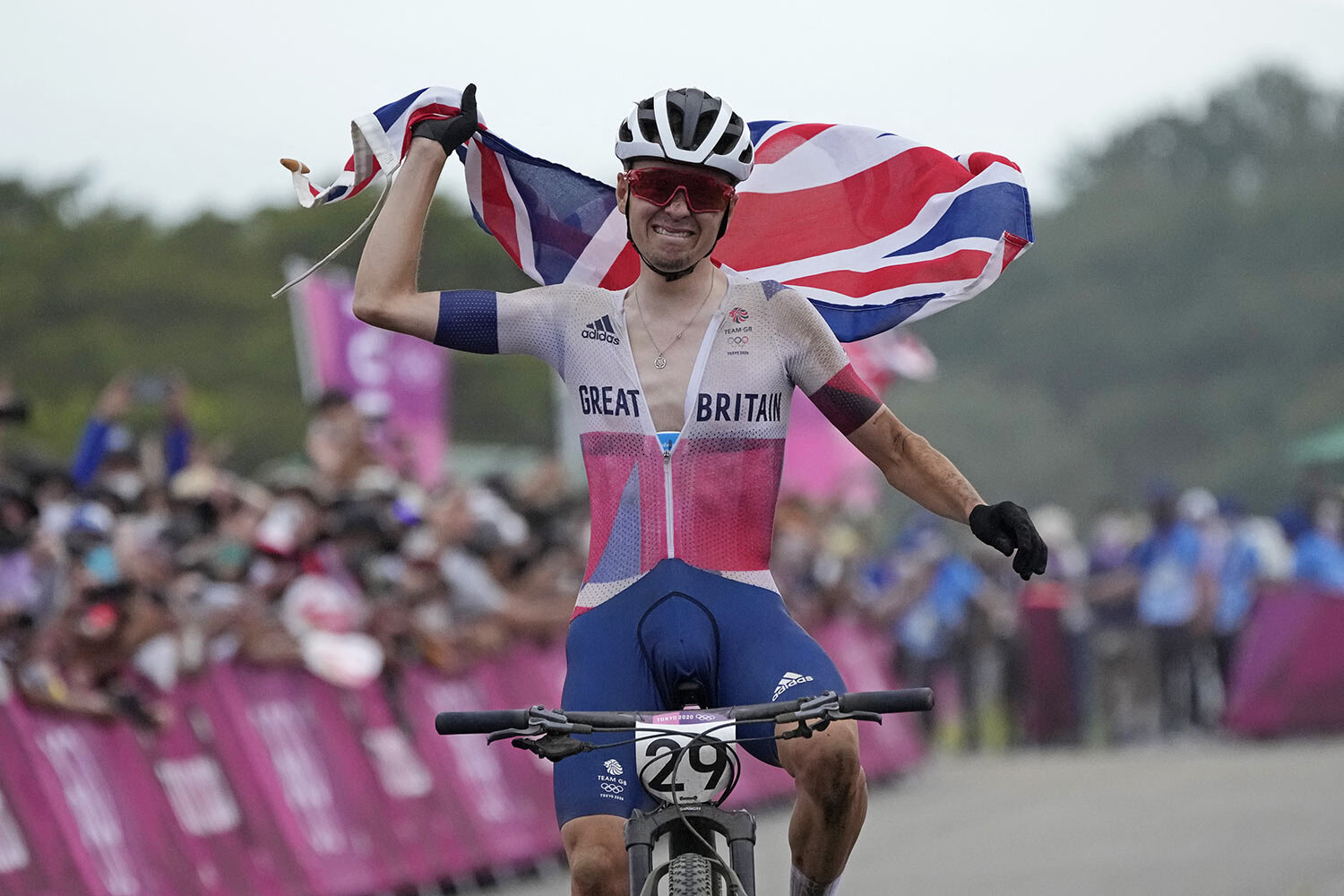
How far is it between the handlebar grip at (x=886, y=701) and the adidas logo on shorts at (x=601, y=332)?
1.48m

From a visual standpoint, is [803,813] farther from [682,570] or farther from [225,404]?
[225,404]

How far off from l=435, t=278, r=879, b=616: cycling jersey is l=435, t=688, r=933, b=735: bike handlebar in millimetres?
880

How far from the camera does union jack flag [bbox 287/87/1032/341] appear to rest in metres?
7.41

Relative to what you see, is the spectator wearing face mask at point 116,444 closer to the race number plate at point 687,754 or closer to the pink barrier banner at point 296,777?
the pink barrier banner at point 296,777

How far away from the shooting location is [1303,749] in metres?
21.0

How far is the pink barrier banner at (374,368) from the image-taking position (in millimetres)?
16891

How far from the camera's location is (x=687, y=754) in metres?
5.50

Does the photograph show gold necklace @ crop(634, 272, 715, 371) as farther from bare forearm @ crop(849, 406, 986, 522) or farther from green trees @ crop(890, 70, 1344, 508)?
green trees @ crop(890, 70, 1344, 508)

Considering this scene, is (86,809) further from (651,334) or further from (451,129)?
(651,334)

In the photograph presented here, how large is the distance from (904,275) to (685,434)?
5.33ft

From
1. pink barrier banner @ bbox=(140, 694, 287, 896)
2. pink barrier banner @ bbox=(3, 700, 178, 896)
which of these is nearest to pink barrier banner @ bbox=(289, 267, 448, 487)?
pink barrier banner @ bbox=(140, 694, 287, 896)

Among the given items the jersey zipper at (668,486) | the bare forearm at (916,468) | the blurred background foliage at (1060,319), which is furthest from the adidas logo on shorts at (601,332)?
the blurred background foliage at (1060,319)

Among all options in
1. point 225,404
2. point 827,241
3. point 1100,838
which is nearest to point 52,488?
point 827,241

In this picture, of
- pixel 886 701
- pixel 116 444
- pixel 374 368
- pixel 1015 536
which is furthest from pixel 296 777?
pixel 374 368
